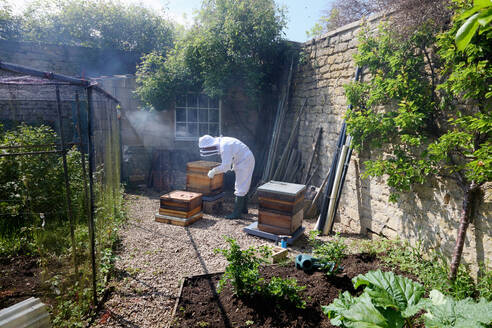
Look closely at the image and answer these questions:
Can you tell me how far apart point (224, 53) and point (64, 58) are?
7.21m

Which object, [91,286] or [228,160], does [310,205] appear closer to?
[228,160]

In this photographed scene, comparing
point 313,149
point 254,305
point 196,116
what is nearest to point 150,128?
point 196,116

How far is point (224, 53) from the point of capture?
8469 mm

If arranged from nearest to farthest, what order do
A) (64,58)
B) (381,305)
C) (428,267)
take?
1. (381,305)
2. (428,267)
3. (64,58)

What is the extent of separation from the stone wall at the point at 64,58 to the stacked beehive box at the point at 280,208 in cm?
743

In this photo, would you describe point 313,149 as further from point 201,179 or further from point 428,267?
point 428,267

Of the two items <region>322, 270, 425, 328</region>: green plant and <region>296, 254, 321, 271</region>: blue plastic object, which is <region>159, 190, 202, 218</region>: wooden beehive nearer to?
<region>296, 254, 321, 271</region>: blue plastic object

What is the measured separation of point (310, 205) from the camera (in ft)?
21.7

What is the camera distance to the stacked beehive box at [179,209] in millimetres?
5867

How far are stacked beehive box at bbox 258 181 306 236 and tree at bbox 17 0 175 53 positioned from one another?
14950mm

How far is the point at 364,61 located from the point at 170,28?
17.4 metres

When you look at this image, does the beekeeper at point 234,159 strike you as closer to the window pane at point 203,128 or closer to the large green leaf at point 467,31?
the window pane at point 203,128

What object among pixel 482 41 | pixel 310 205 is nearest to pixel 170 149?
pixel 310 205

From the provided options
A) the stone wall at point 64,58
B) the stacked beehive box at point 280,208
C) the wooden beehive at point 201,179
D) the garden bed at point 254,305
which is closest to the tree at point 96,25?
the stone wall at point 64,58
